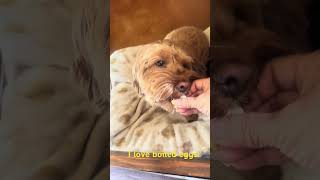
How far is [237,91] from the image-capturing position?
108 centimetres

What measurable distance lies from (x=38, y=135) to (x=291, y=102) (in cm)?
75

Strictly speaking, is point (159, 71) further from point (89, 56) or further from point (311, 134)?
→ point (311, 134)

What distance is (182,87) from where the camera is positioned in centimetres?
109

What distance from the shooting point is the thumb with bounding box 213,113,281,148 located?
1.05 meters

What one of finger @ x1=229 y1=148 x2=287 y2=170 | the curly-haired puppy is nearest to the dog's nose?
the curly-haired puppy

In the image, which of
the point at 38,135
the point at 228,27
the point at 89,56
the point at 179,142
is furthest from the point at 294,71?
the point at 38,135

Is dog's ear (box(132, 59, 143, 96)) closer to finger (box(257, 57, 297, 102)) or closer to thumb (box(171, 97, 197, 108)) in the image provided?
thumb (box(171, 97, 197, 108))

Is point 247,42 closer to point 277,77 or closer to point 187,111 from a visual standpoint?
point 277,77

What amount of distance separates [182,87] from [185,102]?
5 cm

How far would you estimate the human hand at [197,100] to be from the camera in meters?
1.08

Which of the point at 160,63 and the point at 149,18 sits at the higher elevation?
the point at 149,18

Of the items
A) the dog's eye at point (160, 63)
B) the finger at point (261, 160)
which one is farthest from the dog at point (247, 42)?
the dog's eye at point (160, 63)

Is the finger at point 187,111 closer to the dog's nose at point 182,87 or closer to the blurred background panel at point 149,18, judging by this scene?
the dog's nose at point 182,87

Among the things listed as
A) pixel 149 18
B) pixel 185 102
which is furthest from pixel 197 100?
pixel 149 18
